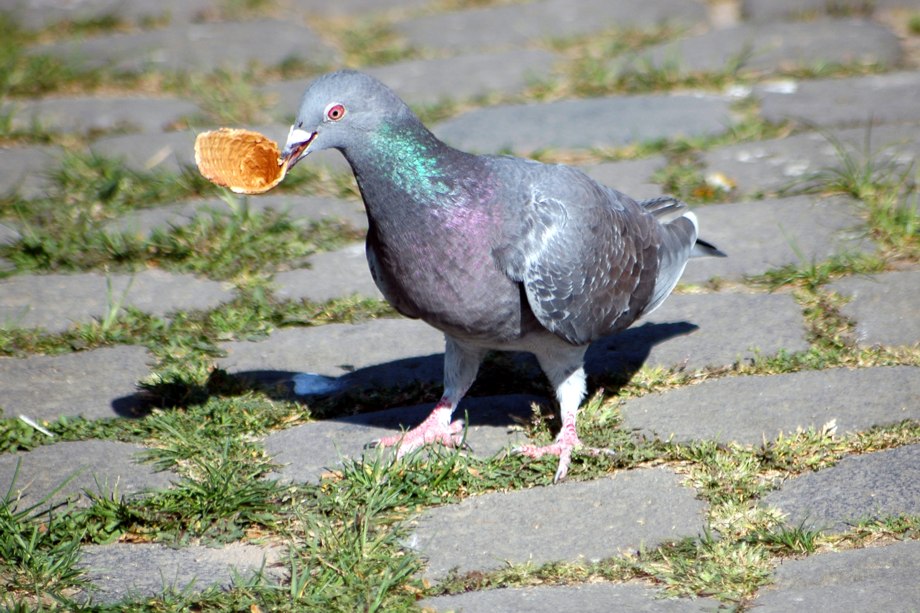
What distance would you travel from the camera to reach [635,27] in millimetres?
6793

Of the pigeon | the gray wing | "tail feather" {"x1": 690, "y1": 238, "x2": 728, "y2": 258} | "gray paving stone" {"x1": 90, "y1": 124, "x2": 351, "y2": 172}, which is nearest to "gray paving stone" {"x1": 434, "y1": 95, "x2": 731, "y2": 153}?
"gray paving stone" {"x1": 90, "y1": 124, "x2": 351, "y2": 172}

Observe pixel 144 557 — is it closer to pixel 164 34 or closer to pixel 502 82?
pixel 502 82

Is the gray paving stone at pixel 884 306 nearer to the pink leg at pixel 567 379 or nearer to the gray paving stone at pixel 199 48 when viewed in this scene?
the pink leg at pixel 567 379

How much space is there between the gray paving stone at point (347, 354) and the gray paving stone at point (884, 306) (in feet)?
5.10

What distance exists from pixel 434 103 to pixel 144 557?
11.6ft

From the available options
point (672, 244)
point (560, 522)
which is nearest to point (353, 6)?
point (672, 244)

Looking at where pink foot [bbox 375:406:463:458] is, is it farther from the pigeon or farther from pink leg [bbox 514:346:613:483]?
pink leg [bbox 514:346:613:483]

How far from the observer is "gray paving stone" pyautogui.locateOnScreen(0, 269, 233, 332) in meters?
4.38

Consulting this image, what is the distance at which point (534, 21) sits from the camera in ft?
23.1

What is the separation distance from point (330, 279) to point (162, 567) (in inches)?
71.8

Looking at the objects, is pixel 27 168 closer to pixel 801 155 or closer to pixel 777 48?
pixel 801 155

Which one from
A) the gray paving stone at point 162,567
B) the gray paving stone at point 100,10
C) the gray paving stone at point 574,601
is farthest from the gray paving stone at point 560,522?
the gray paving stone at point 100,10

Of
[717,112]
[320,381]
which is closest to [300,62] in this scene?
[717,112]

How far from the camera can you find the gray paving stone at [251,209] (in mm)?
5023
